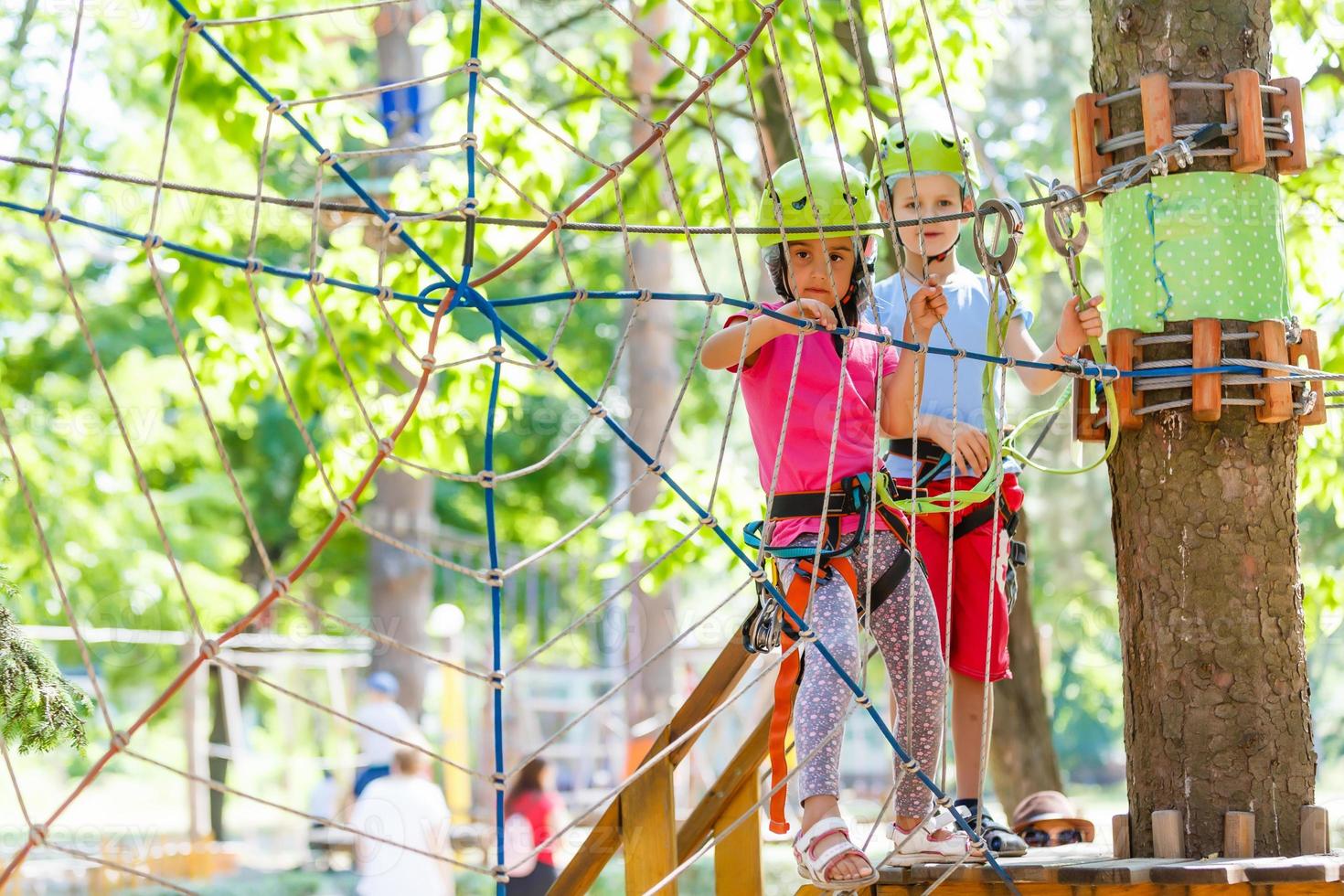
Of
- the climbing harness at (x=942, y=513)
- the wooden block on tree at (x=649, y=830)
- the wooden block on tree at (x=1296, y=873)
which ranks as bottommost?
the wooden block on tree at (x=1296, y=873)

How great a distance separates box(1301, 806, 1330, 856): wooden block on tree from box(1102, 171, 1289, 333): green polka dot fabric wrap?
77 cm

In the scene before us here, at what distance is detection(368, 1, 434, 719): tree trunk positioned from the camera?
9.23m

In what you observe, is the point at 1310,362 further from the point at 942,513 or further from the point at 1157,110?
the point at 942,513

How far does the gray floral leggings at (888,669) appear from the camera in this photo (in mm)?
2219

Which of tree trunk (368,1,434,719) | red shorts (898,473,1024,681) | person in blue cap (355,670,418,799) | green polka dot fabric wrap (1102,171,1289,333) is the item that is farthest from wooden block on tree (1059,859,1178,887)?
tree trunk (368,1,434,719)

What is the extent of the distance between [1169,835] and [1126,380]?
716 millimetres

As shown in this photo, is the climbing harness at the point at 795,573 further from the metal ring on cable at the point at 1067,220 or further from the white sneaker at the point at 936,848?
the metal ring on cable at the point at 1067,220

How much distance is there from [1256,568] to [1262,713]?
0.73 ft

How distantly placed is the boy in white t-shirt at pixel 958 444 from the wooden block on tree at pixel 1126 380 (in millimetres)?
99

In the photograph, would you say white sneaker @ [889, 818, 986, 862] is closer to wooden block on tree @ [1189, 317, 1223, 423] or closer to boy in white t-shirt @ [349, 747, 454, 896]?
wooden block on tree @ [1189, 317, 1223, 423]

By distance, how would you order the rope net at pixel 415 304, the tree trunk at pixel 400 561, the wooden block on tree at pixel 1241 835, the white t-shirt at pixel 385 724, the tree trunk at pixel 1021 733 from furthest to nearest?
the tree trunk at pixel 400 561 → the white t-shirt at pixel 385 724 → the tree trunk at pixel 1021 733 → the wooden block on tree at pixel 1241 835 → the rope net at pixel 415 304

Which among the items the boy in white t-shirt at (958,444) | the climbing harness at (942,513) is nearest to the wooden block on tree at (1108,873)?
the boy in white t-shirt at (958,444)

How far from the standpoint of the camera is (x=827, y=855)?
2047mm

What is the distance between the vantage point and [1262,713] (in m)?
2.27
